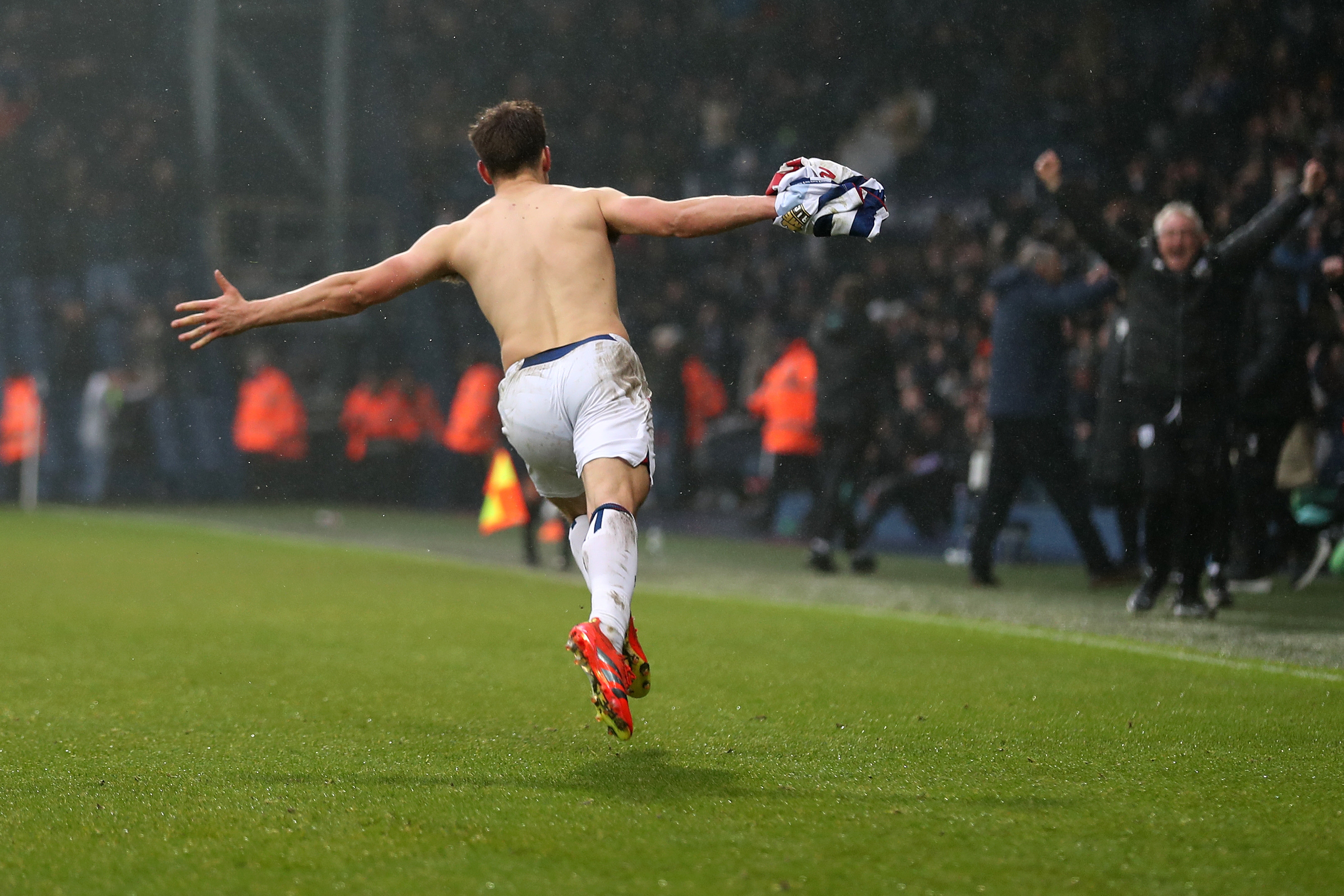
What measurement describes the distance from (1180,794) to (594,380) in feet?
5.76

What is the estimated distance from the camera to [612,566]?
3.95 m

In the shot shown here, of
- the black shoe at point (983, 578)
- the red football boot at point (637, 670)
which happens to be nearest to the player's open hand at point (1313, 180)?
the black shoe at point (983, 578)

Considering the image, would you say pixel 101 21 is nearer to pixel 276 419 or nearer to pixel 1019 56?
pixel 276 419

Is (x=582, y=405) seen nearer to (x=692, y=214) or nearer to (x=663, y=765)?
(x=692, y=214)

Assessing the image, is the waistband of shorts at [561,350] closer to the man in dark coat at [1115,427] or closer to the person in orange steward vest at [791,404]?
the man in dark coat at [1115,427]

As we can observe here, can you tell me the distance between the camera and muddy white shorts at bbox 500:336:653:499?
4.09 metres

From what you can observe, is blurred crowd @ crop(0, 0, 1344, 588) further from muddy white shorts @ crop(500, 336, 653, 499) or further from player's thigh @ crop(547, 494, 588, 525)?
muddy white shorts @ crop(500, 336, 653, 499)

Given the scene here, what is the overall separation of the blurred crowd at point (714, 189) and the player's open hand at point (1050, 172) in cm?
283

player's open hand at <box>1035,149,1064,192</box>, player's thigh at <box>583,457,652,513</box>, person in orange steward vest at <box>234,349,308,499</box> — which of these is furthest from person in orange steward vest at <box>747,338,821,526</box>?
person in orange steward vest at <box>234,349,308,499</box>

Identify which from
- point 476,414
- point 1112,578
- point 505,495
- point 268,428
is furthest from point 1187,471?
point 268,428

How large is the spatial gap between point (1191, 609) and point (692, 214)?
465 centimetres

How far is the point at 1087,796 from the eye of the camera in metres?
3.54

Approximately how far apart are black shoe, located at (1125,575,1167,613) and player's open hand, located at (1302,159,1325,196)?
204 cm

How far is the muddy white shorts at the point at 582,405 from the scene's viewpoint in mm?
4094
